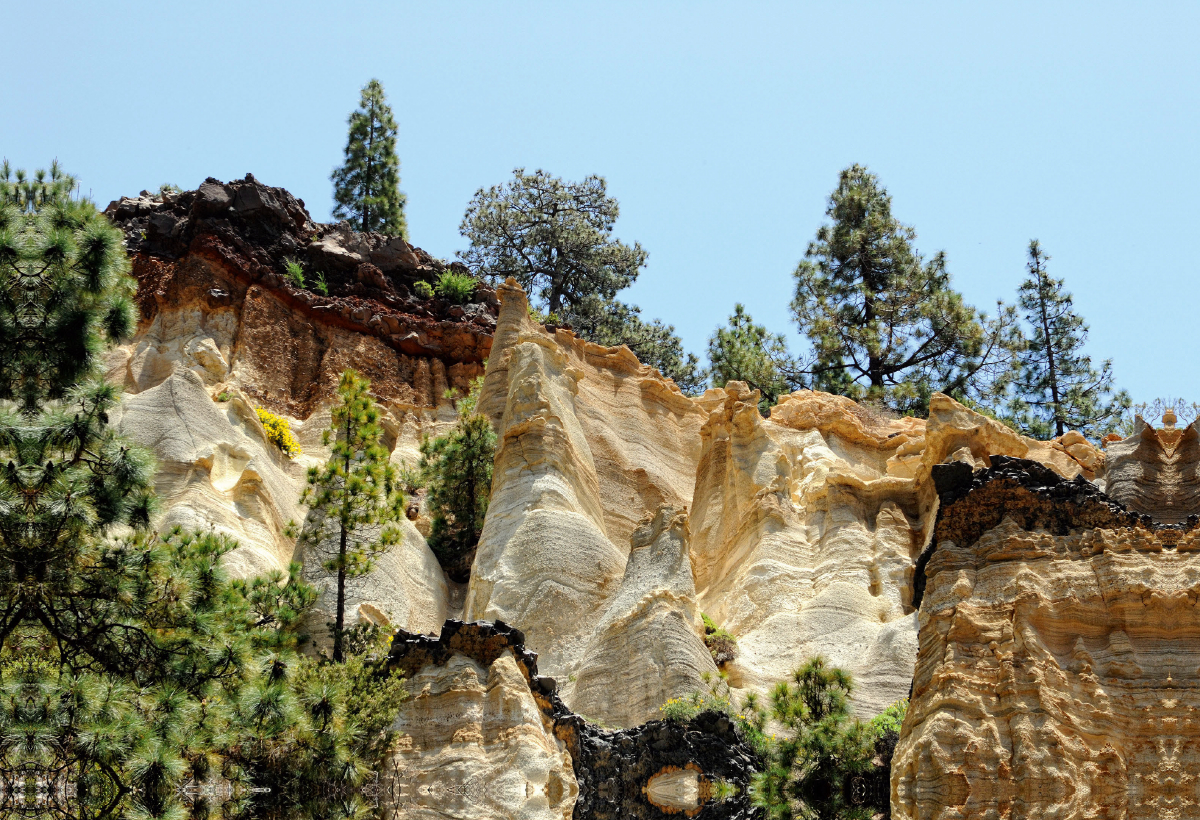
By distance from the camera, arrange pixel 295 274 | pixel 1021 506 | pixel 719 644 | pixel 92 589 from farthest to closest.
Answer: pixel 295 274 < pixel 719 644 < pixel 1021 506 < pixel 92 589

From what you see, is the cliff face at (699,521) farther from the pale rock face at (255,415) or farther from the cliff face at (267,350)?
the cliff face at (267,350)

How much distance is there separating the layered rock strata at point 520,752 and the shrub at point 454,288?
22.3m

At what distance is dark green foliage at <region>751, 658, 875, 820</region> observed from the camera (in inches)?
617

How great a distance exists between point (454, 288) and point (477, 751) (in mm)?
24108

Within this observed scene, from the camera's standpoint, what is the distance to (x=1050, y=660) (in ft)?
44.7

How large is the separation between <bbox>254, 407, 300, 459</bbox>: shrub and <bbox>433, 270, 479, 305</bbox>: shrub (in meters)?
8.74

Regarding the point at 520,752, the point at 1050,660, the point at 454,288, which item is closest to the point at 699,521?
the point at 520,752

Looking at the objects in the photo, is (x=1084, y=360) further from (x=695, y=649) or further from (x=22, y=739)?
(x=22, y=739)

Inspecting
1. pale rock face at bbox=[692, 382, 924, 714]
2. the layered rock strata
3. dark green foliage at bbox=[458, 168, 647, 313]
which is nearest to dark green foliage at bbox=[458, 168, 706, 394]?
dark green foliage at bbox=[458, 168, 647, 313]

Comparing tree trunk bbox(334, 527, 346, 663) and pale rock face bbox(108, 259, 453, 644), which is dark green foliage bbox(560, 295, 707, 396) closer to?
pale rock face bbox(108, 259, 453, 644)

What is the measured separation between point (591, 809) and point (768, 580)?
8.64m

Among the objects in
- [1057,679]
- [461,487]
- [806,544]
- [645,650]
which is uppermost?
[461,487]

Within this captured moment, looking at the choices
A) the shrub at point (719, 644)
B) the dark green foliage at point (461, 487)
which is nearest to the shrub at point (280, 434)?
the dark green foliage at point (461, 487)

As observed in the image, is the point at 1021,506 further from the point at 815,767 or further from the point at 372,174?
the point at 372,174
